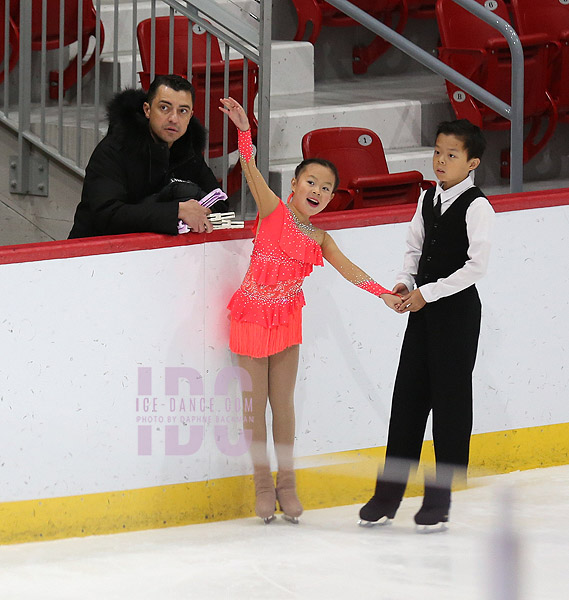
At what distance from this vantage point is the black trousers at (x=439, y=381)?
3898 millimetres

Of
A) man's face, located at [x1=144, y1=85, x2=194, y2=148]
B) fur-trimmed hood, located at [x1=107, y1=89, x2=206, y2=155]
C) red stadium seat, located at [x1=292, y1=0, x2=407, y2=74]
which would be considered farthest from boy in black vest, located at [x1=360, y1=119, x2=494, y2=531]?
red stadium seat, located at [x1=292, y1=0, x2=407, y2=74]

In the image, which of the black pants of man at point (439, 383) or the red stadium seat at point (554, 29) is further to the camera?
the red stadium seat at point (554, 29)

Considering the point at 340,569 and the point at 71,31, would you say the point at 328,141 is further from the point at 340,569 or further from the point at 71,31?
the point at 340,569

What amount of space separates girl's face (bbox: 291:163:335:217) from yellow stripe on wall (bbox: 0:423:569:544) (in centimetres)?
87

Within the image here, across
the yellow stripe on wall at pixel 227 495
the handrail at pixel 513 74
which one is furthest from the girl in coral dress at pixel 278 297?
the handrail at pixel 513 74

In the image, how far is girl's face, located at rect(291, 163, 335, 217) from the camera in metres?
3.79

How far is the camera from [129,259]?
3809 millimetres

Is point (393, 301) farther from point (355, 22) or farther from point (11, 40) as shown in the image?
point (355, 22)

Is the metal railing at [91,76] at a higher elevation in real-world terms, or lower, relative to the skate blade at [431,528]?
higher

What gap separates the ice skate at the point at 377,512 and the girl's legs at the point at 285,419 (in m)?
0.20

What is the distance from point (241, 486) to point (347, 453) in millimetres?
392

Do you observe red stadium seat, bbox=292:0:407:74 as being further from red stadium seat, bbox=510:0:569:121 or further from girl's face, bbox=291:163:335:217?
girl's face, bbox=291:163:335:217

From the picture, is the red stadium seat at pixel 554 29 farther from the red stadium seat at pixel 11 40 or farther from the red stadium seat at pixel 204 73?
the red stadium seat at pixel 11 40

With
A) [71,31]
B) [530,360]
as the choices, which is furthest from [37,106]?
[530,360]
